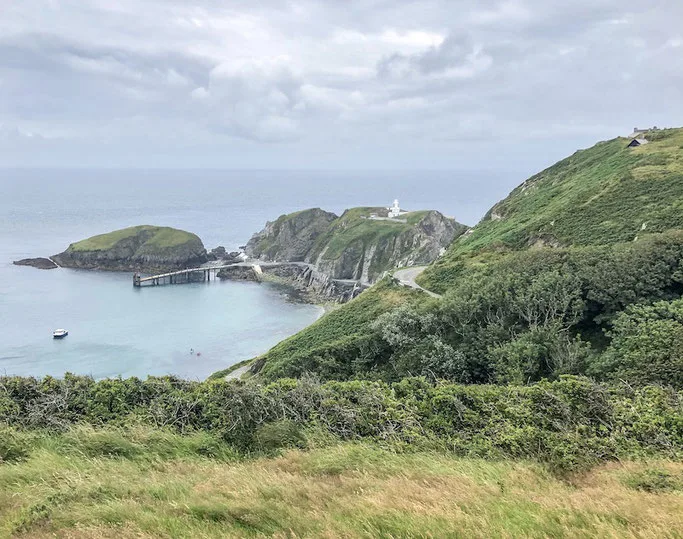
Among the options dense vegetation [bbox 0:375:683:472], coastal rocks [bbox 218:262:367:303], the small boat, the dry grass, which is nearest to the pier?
coastal rocks [bbox 218:262:367:303]

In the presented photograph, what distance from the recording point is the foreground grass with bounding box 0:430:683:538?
5250 mm

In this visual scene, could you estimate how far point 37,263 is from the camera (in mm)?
98688

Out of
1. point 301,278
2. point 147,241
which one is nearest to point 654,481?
point 301,278

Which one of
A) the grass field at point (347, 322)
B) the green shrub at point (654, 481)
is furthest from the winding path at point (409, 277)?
the green shrub at point (654, 481)

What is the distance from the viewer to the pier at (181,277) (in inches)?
3600

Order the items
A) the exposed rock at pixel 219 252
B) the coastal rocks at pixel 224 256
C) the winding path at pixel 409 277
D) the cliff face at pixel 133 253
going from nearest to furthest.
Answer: the winding path at pixel 409 277 → the cliff face at pixel 133 253 → the coastal rocks at pixel 224 256 → the exposed rock at pixel 219 252

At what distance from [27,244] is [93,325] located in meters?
69.2

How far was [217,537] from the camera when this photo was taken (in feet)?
17.9

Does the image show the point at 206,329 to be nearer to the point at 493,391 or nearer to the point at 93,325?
the point at 93,325

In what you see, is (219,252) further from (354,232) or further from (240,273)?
(354,232)

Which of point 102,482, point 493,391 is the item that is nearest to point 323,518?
point 102,482

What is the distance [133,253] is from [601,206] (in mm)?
93116

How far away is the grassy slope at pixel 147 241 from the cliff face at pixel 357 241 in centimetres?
1707

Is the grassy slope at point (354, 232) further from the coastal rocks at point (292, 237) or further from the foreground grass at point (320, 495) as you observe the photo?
the foreground grass at point (320, 495)
